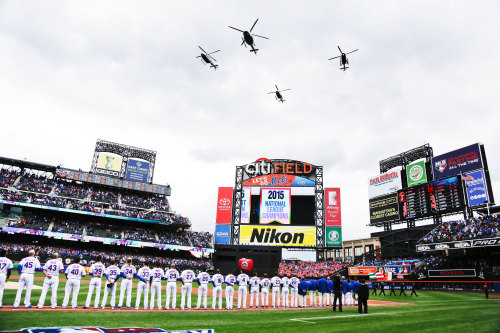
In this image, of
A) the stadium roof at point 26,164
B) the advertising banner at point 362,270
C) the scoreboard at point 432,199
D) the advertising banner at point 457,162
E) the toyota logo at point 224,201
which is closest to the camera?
the advertising banner at point 362,270

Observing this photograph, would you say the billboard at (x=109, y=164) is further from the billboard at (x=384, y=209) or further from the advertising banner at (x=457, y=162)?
the advertising banner at (x=457, y=162)

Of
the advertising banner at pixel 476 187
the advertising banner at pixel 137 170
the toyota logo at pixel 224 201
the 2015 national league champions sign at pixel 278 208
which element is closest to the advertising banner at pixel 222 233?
the 2015 national league champions sign at pixel 278 208

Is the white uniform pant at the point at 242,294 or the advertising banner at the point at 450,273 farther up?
the advertising banner at the point at 450,273

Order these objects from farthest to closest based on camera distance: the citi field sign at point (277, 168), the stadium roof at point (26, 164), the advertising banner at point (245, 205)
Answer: the citi field sign at point (277, 168)
the advertising banner at point (245, 205)
the stadium roof at point (26, 164)

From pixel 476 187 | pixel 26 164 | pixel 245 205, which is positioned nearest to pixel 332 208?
pixel 245 205

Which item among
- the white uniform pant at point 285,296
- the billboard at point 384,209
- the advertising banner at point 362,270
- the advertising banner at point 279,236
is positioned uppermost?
the billboard at point 384,209

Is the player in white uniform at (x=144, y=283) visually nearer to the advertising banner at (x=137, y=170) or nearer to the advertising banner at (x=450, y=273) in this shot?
the advertising banner at (x=450, y=273)

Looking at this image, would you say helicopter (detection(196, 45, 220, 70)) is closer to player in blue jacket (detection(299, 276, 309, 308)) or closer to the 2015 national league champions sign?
player in blue jacket (detection(299, 276, 309, 308))

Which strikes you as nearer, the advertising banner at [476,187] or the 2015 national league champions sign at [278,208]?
the advertising banner at [476,187]
